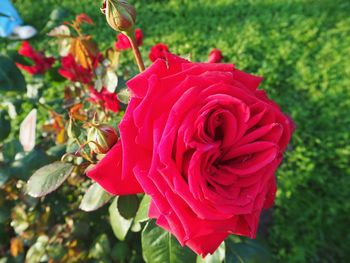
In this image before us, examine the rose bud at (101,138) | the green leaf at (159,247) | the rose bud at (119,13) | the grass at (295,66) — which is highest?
the rose bud at (119,13)

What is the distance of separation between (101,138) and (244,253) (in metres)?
0.63

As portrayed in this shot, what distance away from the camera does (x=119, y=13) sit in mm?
714

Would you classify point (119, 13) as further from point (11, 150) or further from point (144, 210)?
point (11, 150)

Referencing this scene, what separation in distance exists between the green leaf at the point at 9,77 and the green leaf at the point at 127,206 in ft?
1.51

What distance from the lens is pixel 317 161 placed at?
216 cm

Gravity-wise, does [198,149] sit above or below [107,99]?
above

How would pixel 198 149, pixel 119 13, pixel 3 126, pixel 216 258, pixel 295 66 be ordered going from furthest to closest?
pixel 295 66, pixel 3 126, pixel 216 258, pixel 119 13, pixel 198 149

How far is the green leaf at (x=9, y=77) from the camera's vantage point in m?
1.15

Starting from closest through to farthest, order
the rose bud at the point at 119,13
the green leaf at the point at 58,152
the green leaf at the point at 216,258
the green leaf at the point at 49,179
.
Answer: the rose bud at the point at 119,13 < the green leaf at the point at 49,179 < the green leaf at the point at 216,258 < the green leaf at the point at 58,152

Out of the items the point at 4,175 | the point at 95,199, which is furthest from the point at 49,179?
the point at 4,175

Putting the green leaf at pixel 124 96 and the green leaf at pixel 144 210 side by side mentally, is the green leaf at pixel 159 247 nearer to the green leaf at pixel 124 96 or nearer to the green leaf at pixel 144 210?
the green leaf at pixel 144 210

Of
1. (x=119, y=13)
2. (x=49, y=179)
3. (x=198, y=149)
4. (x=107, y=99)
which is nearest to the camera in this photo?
(x=198, y=149)

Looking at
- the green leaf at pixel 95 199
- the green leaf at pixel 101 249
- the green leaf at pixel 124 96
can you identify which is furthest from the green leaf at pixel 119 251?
the green leaf at pixel 124 96

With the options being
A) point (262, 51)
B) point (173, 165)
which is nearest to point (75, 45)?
point (173, 165)
